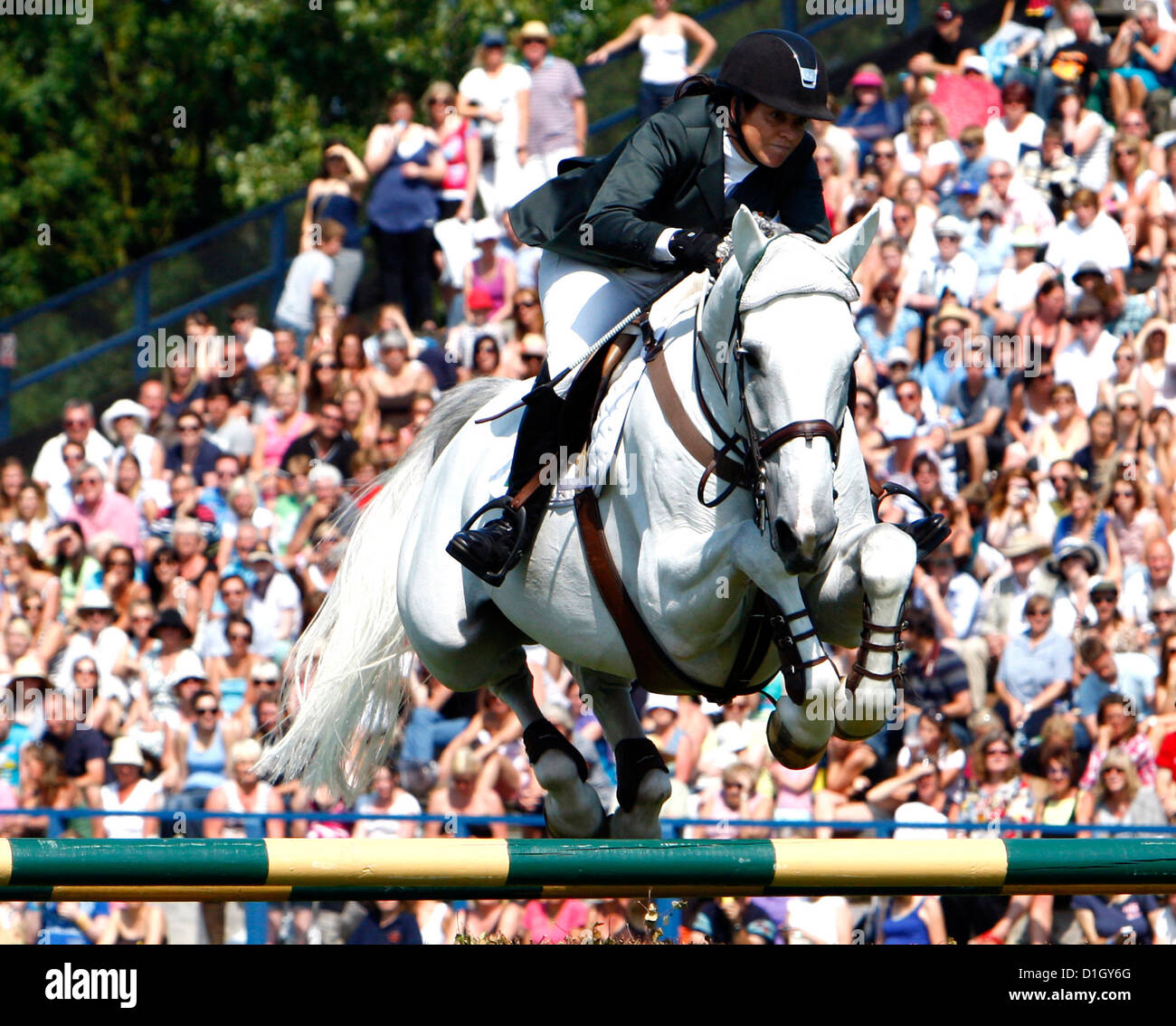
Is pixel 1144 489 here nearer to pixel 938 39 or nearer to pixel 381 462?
pixel 381 462

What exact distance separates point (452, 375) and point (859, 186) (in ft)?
9.57

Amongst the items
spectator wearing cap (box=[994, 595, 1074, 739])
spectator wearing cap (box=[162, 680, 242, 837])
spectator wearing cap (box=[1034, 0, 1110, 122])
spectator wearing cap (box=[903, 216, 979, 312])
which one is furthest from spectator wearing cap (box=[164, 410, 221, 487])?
spectator wearing cap (box=[1034, 0, 1110, 122])

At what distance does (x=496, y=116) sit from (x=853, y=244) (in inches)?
345

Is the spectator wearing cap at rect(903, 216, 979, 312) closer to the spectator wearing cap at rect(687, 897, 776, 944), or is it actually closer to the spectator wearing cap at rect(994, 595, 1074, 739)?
the spectator wearing cap at rect(994, 595, 1074, 739)

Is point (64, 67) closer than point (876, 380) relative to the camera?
No

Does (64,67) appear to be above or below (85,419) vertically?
above

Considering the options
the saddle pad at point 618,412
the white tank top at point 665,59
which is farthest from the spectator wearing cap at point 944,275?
the saddle pad at point 618,412

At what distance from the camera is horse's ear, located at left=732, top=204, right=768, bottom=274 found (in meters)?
5.47

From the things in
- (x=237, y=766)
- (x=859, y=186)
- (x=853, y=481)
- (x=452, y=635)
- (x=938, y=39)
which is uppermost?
(x=938, y=39)

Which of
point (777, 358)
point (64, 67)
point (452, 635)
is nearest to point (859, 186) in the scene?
point (452, 635)

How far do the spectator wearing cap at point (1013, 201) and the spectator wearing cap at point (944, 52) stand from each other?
66.2 inches

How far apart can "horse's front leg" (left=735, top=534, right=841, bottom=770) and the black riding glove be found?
0.88m

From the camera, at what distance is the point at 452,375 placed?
12648mm

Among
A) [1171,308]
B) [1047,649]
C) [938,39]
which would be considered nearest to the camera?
[1047,649]
